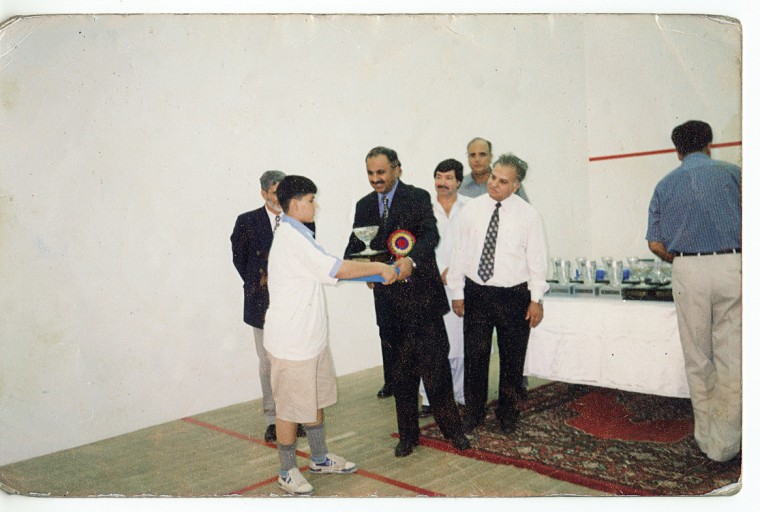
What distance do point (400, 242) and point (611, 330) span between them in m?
1.10

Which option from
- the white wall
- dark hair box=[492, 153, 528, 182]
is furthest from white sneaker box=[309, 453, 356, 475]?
dark hair box=[492, 153, 528, 182]

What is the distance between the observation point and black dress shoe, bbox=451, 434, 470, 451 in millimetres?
2932

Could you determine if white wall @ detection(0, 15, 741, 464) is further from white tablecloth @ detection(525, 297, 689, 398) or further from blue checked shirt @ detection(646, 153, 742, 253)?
white tablecloth @ detection(525, 297, 689, 398)

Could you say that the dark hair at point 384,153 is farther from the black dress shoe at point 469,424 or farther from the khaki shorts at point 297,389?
the black dress shoe at point 469,424

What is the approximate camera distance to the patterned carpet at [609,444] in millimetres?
2729

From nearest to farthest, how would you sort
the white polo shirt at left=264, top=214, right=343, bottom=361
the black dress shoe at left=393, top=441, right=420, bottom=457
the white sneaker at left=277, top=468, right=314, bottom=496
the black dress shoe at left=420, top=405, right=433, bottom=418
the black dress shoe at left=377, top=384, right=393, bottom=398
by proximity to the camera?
the white polo shirt at left=264, top=214, right=343, bottom=361 < the white sneaker at left=277, top=468, right=314, bottom=496 < the black dress shoe at left=393, top=441, right=420, bottom=457 < the black dress shoe at left=377, top=384, right=393, bottom=398 < the black dress shoe at left=420, top=405, right=433, bottom=418

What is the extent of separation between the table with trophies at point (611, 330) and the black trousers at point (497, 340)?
16 cm

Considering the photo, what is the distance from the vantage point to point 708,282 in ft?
9.25

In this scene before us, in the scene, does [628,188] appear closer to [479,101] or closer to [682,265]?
[682,265]

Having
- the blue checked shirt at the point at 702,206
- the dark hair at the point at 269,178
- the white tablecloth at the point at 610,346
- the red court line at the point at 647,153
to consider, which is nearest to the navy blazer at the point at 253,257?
the dark hair at the point at 269,178

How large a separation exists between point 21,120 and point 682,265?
3.10 m

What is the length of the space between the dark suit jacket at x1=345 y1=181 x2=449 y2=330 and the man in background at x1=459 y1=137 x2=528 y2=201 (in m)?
0.29

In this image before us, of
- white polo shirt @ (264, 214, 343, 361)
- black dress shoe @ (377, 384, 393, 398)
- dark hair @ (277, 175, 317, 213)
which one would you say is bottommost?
black dress shoe @ (377, 384, 393, 398)

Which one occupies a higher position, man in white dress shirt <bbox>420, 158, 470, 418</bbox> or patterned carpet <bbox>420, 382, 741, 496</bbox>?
man in white dress shirt <bbox>420, 158, 470, 418</bbox>
